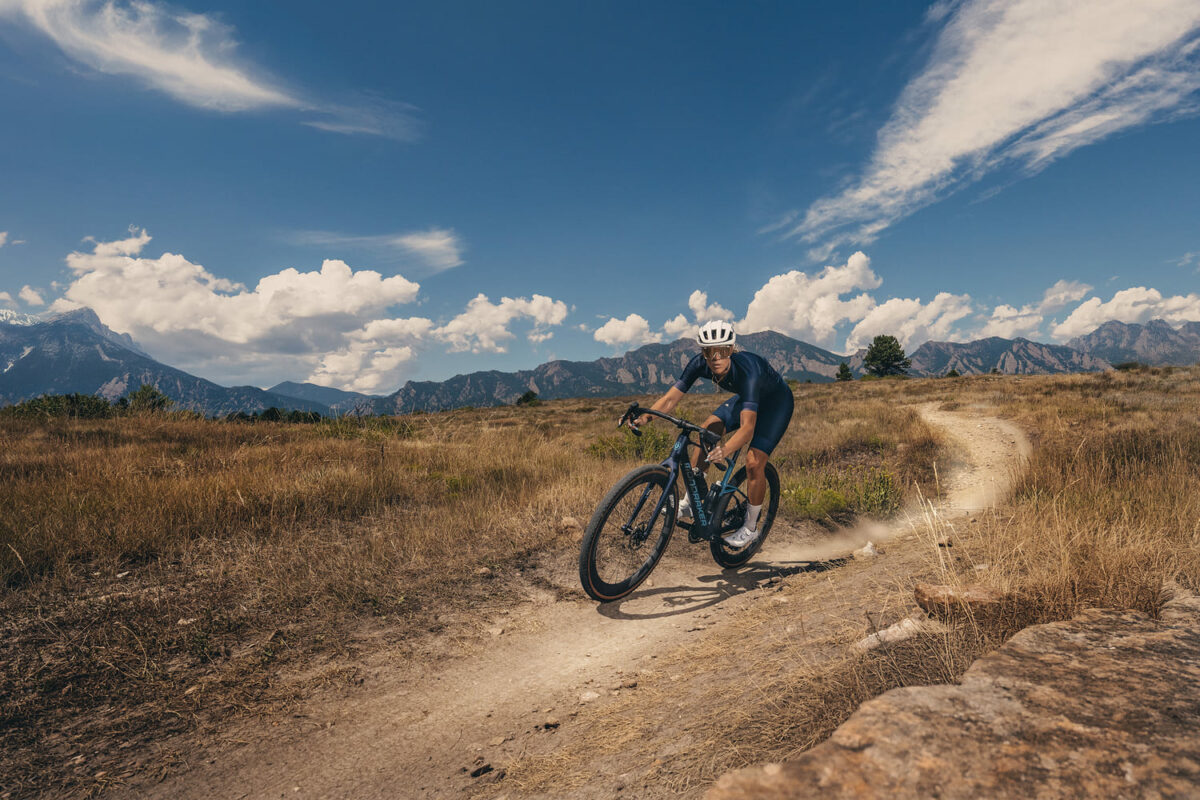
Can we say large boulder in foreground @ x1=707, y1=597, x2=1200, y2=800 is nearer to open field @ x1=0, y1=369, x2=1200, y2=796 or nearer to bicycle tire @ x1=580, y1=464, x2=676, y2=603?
open field @ x1=0, y1=369, x2=1200, y2=796

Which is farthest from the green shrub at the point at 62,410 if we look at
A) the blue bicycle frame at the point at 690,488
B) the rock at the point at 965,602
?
the rock at the point at 965,602

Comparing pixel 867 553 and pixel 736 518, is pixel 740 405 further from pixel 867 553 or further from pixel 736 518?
pixel 867 553

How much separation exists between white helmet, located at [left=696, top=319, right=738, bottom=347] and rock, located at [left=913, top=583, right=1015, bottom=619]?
300cm

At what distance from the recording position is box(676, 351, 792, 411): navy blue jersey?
539 centimetres

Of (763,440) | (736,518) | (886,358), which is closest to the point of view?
(763,440)

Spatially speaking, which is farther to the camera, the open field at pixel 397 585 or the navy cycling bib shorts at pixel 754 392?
the navy cycling bib shorts at pixel 754 392

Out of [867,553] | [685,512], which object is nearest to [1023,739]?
[685,512]

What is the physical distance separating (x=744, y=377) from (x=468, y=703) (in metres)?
3.99

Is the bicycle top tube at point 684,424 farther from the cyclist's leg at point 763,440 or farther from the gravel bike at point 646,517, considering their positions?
the cyclist's leg at point 763,440

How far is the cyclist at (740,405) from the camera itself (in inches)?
208

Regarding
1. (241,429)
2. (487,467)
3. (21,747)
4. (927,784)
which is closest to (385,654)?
(21,747)

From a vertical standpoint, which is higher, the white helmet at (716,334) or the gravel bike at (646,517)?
the white helmet at (716,334)

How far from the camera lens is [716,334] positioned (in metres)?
5.51

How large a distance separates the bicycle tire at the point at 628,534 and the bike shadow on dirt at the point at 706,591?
0.65ft
